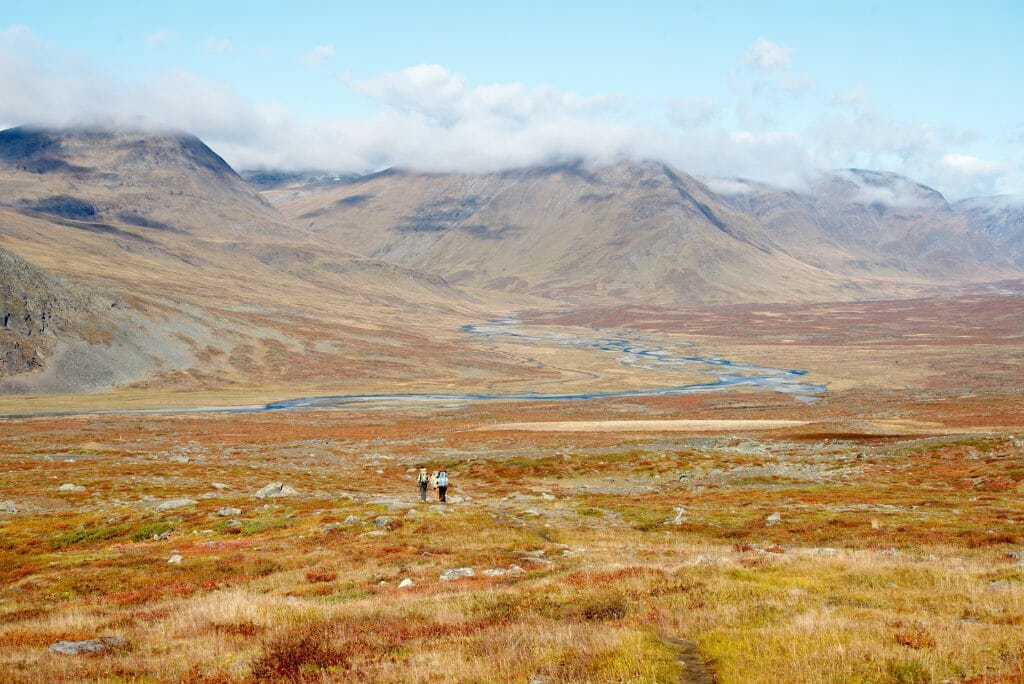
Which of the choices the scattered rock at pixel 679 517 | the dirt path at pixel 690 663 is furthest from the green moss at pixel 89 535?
the dirt path at pixel 690 663

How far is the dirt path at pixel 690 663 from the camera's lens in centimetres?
1050

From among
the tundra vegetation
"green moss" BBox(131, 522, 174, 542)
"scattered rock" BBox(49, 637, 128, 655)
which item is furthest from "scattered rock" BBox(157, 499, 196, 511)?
"scattered rock" BBox(49, 637, 128, 655)

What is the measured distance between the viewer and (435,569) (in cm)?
2153

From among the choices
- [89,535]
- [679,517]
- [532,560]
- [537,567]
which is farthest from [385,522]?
[679,517]

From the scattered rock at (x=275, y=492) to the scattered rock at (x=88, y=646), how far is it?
29011mm

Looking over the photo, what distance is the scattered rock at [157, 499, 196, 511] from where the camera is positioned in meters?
37.0

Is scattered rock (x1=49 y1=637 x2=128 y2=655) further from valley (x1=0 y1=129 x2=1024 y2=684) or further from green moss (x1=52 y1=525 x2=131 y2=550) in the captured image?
green moss (x1=52 y1=525 x2=131 y2=550)

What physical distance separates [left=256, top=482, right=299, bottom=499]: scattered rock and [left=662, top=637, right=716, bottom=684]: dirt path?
34.5m

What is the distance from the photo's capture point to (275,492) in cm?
4300

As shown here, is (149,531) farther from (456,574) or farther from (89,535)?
(456,574)

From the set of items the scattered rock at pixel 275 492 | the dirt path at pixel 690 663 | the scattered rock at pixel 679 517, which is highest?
the dirt path at pixel 690 663

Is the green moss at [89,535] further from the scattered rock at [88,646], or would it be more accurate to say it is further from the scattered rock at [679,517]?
the scattered rock at [679,517]

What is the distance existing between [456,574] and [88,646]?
10.2m

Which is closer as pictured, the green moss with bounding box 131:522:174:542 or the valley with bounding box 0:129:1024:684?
the valley with bounding box 0:129:1024:684
